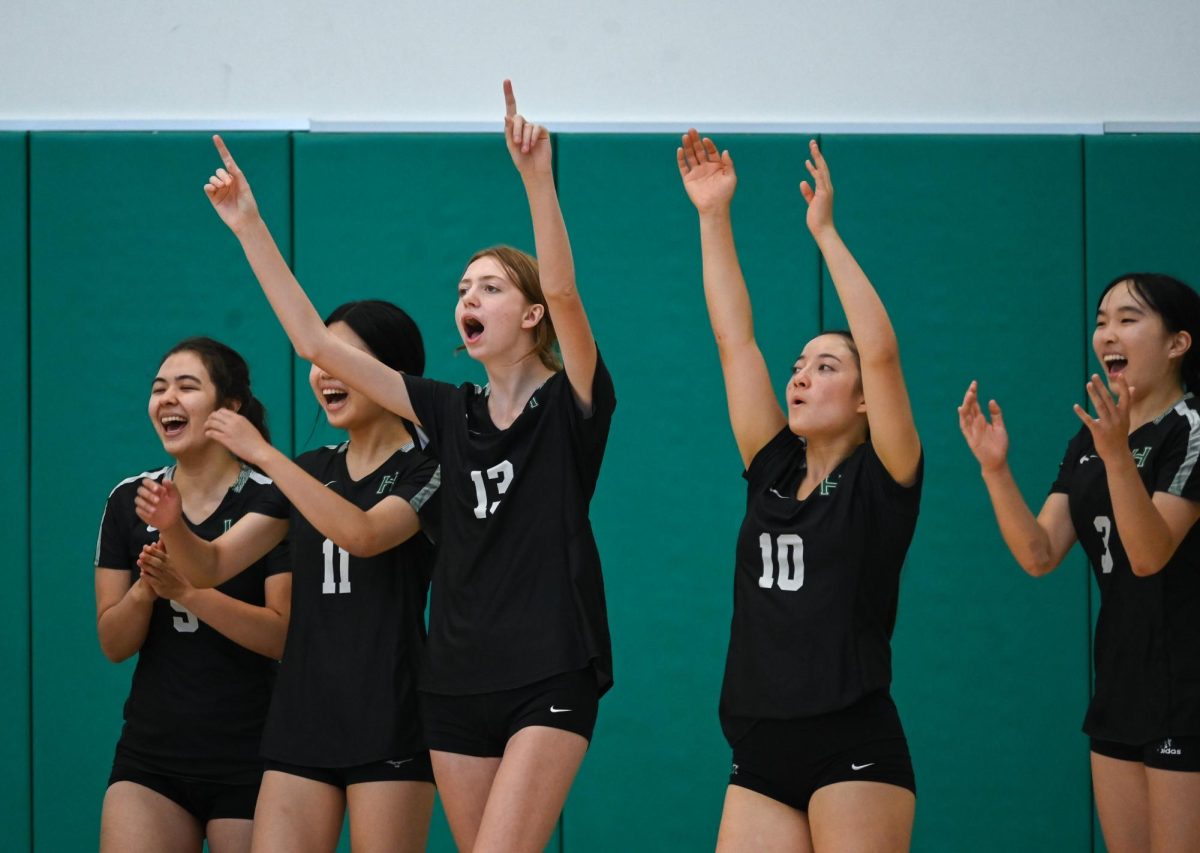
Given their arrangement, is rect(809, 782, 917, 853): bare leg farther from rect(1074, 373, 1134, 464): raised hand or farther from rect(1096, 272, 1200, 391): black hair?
rect(1096, 272, 1200, 391): black hair

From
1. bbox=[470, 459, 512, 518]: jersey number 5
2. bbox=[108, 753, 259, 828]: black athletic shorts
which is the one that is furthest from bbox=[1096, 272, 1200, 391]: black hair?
bbox=[108, 753, 259, 828]: black athletic shorts

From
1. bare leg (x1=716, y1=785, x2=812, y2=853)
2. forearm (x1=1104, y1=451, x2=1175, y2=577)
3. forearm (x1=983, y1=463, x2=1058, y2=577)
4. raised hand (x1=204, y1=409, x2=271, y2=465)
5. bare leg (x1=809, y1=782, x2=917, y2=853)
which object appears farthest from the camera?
forearm (x1=983, y1=463, x2=1058, y2=577)

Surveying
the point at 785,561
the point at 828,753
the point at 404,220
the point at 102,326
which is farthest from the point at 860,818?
the point at 102,326

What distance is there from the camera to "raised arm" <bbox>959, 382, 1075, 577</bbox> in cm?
319

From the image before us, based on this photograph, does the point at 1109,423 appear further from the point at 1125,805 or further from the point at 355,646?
the point at 355,646

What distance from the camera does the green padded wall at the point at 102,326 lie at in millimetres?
5168

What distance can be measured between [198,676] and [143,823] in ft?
1.25

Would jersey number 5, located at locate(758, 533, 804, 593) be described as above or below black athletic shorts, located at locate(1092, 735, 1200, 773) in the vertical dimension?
above

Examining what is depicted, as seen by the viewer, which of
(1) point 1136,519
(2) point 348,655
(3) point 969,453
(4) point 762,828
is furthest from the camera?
(3) point 969,453

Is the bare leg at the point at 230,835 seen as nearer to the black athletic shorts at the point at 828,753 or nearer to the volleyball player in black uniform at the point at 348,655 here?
the volleyball player in black uniform at the point at 348,655

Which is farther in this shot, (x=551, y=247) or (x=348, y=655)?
(x=348, y=655)

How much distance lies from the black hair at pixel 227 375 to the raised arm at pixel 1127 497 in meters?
2.15

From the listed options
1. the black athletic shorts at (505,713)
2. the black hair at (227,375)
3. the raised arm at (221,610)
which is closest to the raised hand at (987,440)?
the black athletic shorts at (505,713)

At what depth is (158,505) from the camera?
3.28 meters
